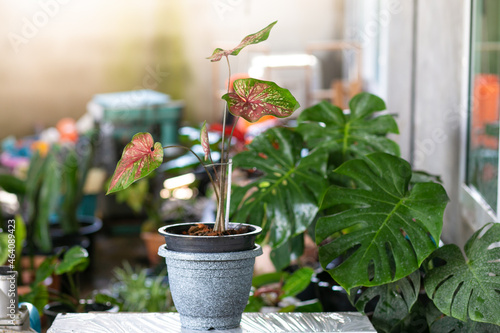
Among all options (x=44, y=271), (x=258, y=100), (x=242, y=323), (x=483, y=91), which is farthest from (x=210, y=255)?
(x=483, y=91)

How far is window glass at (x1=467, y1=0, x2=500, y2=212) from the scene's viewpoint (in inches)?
88.7

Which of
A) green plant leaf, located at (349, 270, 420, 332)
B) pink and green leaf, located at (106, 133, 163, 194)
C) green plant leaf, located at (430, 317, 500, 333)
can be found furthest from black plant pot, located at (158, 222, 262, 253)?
green plant leaf, located at (430, 317, 500, 333)

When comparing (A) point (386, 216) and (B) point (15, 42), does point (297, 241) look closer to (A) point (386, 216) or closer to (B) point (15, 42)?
(A) point (386, 216)

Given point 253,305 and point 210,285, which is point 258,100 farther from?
point 253,305

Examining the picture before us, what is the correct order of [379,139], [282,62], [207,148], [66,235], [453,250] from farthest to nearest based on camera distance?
[282,62] < [66,235] < [379,139] < [453,250] < [207,148]

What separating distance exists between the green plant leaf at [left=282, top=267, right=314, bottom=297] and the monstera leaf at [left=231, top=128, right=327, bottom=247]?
0.28 m

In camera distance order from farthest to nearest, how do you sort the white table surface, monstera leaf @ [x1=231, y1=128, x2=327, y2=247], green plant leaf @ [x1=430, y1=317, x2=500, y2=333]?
1. monstera leaf @ [x1=231, y1=128, x2=327, y2=247]
2. green plant leaf @ [x1=430, y1=317, x2=500, y2=333]
3. the white table surface

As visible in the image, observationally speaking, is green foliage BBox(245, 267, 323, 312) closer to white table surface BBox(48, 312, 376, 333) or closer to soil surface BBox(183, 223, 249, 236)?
white table surface BBox(48, 312, 376, 333)

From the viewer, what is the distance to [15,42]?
28.7ft

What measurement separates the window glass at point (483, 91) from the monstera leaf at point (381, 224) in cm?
68

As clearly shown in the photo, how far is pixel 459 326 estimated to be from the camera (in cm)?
159

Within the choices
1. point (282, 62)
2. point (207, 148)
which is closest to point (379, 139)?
point (207, 148)

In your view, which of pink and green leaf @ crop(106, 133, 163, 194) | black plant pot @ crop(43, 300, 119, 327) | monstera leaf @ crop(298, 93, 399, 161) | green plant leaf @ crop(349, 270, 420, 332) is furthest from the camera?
black plant pot @ crop(43, 300, 119, 327)

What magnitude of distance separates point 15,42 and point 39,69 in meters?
0.62
